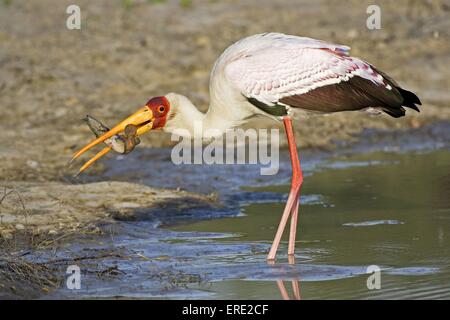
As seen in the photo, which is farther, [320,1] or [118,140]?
[320,1]

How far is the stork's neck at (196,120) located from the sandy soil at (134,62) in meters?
1.18

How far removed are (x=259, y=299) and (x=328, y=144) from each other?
19.5 ft

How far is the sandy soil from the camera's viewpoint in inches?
411

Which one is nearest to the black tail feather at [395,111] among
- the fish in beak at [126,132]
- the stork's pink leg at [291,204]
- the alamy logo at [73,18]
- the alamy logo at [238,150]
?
the stork's pink leg at [291,204]

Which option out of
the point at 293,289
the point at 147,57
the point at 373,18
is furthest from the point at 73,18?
the point at 293,289

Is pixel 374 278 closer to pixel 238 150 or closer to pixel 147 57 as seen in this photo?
pixel 238 150

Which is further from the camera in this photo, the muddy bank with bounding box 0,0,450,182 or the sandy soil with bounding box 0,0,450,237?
the muddy bank with bounding box 0,0,450,182

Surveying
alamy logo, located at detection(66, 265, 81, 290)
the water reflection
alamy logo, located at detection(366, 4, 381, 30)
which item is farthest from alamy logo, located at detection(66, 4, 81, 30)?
the water reflection

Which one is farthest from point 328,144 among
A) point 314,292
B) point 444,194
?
point 314,292

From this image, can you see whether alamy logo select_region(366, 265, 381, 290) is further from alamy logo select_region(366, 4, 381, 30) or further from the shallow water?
alamy logo select_region(366, 4, 381, 30)

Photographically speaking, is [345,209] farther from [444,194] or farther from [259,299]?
[259,299]

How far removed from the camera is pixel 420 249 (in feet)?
23.7

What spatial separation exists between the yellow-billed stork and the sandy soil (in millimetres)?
1430
